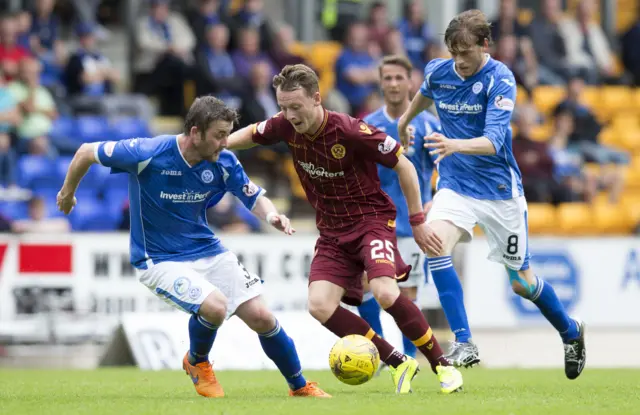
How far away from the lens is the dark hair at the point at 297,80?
780 cm

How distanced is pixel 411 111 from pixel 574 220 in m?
8.27

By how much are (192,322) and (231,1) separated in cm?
1171

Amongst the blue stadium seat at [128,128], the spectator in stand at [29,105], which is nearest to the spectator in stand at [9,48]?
the spectator in stand at [29,105]

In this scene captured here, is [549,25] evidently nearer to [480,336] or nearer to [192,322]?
[480,336]

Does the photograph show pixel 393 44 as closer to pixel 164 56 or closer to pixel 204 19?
pixel 204 19

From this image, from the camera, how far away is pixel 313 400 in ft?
25.4

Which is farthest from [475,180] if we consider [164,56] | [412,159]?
[164,56]

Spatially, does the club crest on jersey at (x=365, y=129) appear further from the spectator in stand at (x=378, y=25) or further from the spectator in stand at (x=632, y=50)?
the spectator in stand at (x=632, y=50)

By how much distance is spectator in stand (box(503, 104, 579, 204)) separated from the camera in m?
17.0

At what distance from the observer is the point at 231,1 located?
19234mm

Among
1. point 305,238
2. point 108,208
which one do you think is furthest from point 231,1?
→ point 305,238

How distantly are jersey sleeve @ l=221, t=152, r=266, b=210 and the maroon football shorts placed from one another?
1.74 ft

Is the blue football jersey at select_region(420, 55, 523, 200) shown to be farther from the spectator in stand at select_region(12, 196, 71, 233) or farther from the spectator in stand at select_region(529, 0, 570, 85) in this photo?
the spectator in stand at select_region(529, 0, 570, 85)

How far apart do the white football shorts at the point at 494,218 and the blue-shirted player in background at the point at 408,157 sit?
0.99 metres
